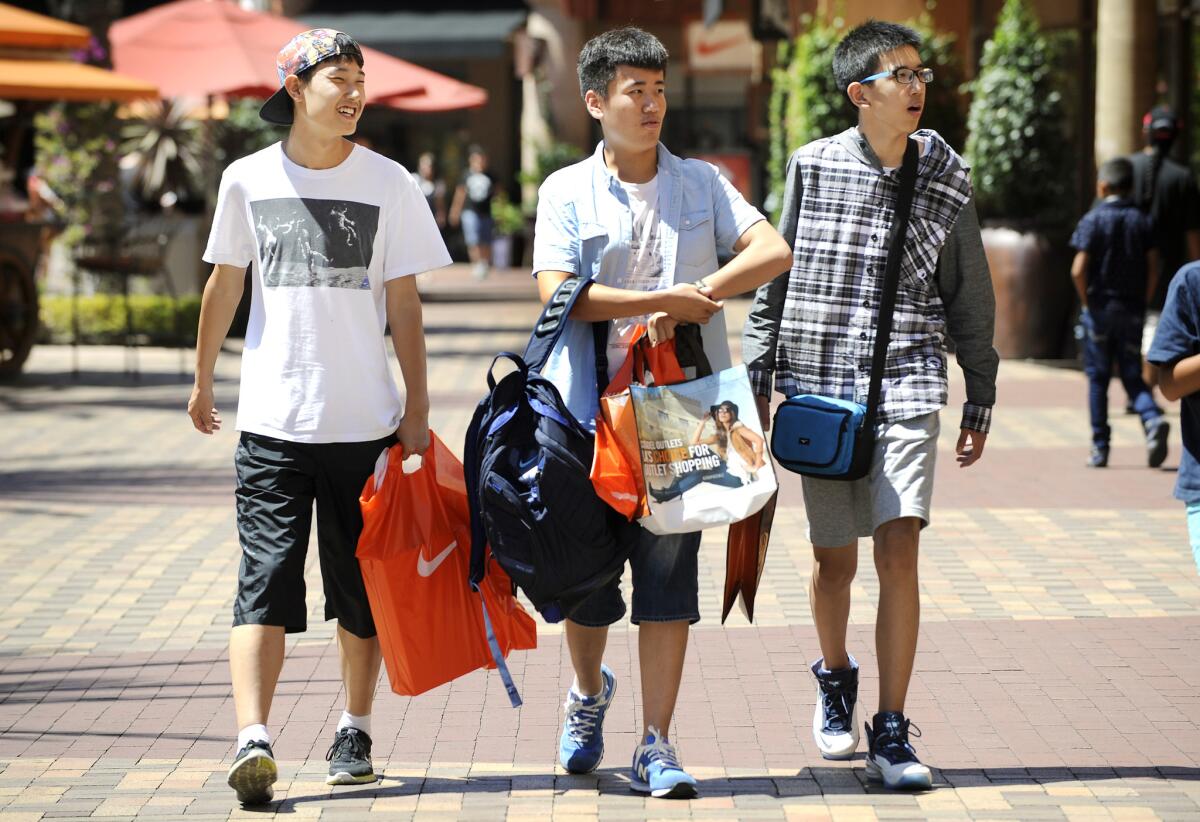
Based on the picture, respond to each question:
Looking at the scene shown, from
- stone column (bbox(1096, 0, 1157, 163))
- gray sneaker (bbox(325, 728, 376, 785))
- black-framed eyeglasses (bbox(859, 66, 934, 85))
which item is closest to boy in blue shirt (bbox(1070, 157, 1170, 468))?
stone column (bbox(1096, 0, 1157, 163))

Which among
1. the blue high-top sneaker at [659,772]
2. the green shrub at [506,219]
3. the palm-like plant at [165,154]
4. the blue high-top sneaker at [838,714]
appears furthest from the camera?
the green shrub at [506,219]

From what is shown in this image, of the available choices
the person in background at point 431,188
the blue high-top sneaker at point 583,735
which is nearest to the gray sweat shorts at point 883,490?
the blue high-top sneaker at point 583,735

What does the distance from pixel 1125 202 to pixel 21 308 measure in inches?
332

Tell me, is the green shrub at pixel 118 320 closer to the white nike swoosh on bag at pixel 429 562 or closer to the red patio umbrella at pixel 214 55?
the red patio umbrella at pixel 214 55

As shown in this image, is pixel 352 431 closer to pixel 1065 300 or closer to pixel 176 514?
pixel 176 514

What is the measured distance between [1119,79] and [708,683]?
1001cm

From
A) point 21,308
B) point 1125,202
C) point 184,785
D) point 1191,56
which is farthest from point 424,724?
point 1191,56

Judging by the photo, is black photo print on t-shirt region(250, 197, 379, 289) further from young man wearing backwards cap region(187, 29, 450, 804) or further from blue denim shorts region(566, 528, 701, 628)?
blue denim shorts region(566, 528, 701, 628)

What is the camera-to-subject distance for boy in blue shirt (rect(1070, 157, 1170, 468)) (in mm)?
10062

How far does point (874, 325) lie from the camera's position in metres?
4.81

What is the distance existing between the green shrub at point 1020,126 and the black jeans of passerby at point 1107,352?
5093 millimetres

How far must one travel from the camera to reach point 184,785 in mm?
4789

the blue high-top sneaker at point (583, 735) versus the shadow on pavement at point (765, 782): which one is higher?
the blue high-top sneaker at point (583, 735)

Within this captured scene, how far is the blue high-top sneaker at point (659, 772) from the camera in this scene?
181 inches
